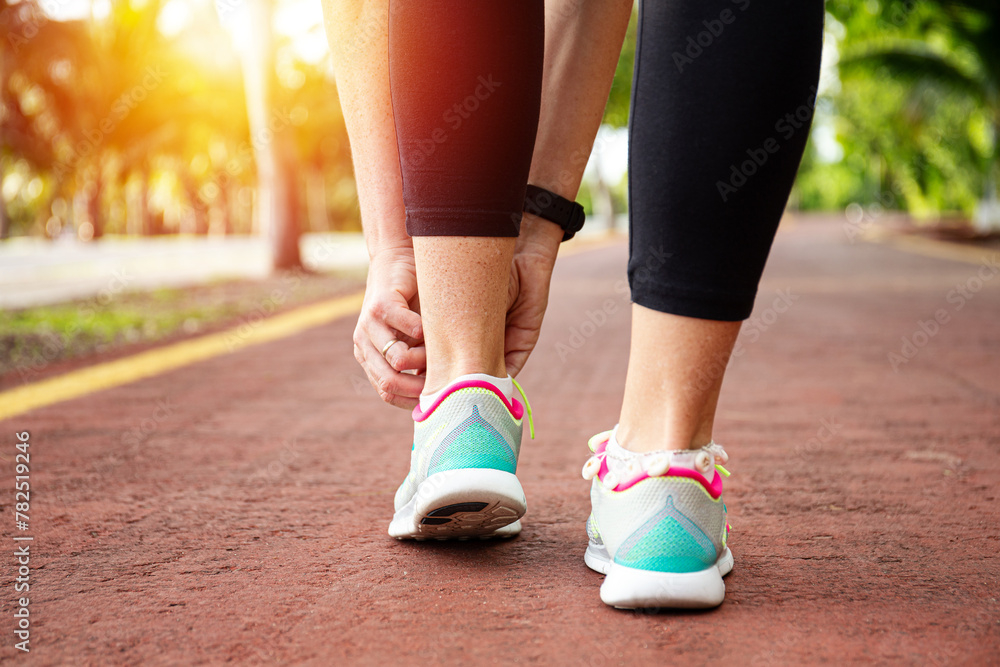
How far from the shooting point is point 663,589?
101 cm

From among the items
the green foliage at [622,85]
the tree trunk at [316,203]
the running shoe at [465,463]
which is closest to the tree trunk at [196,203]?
the tree trunk at [316,203]

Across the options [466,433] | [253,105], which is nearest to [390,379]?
[466,433]

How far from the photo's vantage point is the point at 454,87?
118 centimetres

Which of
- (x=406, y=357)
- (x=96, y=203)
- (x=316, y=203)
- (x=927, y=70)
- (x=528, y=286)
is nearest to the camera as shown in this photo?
(x=406, y=357)

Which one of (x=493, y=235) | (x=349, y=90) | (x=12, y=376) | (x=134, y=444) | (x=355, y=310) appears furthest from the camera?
(x=355, y=310)

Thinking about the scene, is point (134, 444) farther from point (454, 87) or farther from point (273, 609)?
point (454, 87)

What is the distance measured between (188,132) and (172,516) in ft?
84.7

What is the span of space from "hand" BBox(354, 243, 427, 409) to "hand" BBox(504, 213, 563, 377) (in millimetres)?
160

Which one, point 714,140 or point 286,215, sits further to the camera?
point 286,215

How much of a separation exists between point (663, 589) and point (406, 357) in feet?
1.56

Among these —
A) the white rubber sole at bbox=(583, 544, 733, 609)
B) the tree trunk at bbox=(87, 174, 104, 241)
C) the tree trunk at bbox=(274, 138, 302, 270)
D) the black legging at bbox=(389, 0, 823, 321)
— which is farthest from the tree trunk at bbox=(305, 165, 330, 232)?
the white rubber sole at bbox=(583, 544, 733, 609)

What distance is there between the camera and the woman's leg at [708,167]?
0.99 meters

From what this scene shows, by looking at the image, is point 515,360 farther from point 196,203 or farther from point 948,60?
point 196,203

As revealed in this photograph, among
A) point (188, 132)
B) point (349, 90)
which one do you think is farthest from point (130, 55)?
point (349, 90)
